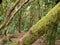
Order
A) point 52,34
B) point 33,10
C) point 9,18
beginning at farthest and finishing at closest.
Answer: point 33,10 < point 52,34 < point 9,18

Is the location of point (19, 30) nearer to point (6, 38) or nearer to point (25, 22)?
point (25, 22)

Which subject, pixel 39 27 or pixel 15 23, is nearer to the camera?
pixel 39 27

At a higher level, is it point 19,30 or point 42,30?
point 42,30

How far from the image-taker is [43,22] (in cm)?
132

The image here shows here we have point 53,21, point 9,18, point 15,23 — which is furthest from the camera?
point 15,23

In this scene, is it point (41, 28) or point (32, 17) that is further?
point (32, 17)

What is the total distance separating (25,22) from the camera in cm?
1239

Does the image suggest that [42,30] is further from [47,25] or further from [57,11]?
[57,11]

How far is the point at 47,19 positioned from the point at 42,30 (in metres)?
0.08

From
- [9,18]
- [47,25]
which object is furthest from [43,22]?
[9,18]

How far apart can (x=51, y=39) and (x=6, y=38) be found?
1912 mm

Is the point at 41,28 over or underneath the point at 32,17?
over

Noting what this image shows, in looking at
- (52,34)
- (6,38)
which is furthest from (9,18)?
(52,34)

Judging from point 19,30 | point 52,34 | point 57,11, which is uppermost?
point 57,11
